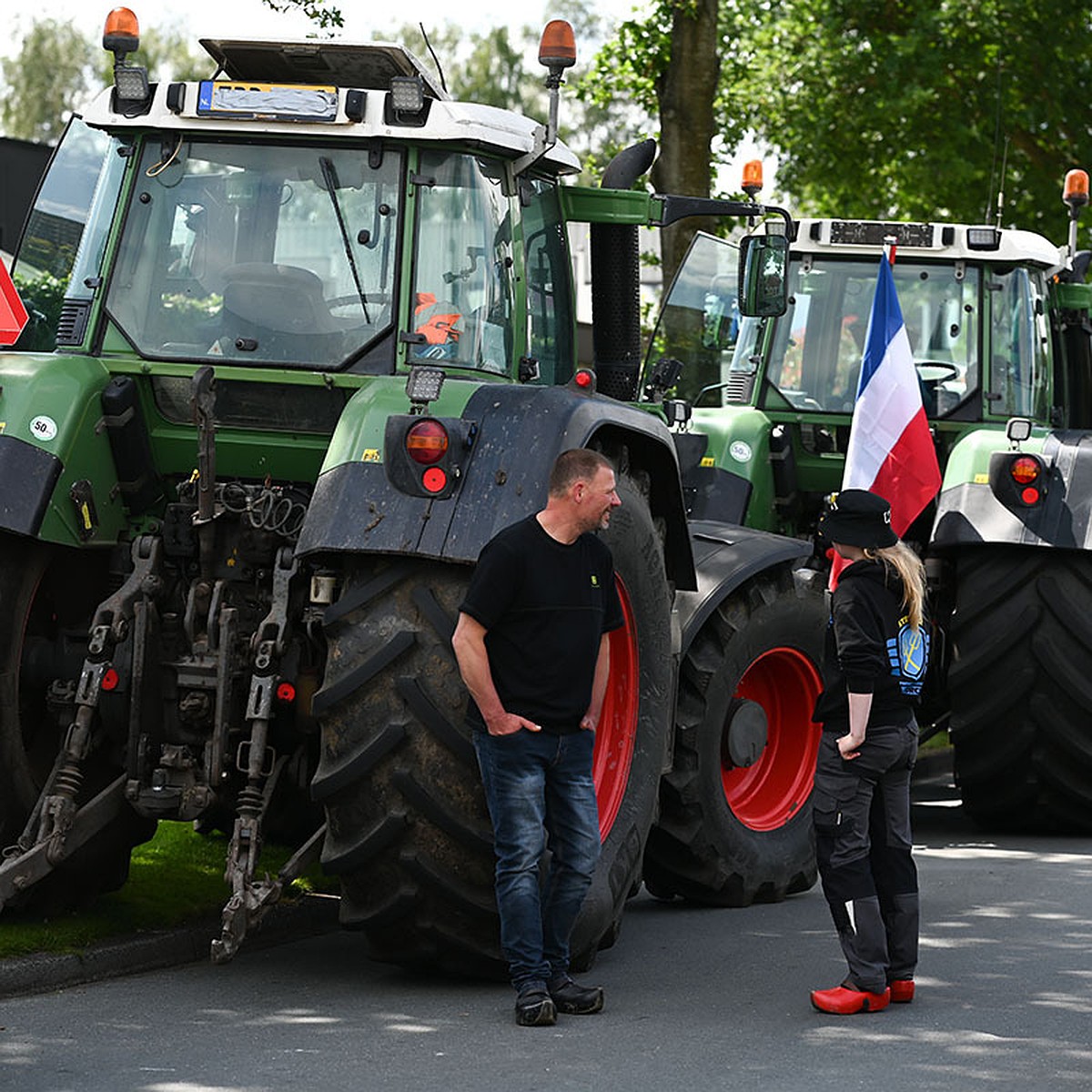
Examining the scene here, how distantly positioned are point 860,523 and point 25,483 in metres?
2.72

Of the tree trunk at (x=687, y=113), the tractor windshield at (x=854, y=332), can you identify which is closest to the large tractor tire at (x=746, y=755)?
the tractor windshield at (x=854, y=332)

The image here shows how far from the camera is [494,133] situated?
755 centimetres

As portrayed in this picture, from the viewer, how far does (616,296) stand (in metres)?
8.84

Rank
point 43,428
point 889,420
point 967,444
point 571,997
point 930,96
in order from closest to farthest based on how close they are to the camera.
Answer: point 571,997, point 43,428, point 889,420, point 967,444, point 930,96

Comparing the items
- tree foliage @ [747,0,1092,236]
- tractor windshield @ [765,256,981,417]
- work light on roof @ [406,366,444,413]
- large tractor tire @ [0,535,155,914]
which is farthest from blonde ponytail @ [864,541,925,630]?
tree foliage @ [747,0,1092,236]

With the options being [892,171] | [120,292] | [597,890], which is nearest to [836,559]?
[597,890]

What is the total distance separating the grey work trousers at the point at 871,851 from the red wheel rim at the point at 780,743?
213cm

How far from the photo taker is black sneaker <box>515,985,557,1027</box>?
6.45m

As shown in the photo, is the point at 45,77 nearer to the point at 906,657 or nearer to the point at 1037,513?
the point at 1037,513

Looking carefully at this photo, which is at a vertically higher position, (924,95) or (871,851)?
(924,95)

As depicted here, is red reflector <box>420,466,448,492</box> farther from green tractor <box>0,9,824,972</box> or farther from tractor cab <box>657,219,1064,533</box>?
tractor cab <box>657,219,1064,533</box>

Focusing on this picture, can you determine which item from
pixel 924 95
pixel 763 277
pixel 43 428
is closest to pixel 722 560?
pixel 763 277

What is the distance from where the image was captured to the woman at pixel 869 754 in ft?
22.6

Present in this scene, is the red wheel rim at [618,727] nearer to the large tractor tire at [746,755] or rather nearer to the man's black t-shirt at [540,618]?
the man's black t-shirt at [540,618]
